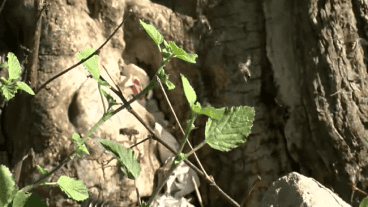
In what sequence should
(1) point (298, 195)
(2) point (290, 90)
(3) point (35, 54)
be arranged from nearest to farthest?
(1) point (298, 195) < (3) point (35, 54) < (2) point (290, 90)

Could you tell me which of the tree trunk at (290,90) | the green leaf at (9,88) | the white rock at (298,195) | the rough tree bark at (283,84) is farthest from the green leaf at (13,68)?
the tree trunk at (290,90)

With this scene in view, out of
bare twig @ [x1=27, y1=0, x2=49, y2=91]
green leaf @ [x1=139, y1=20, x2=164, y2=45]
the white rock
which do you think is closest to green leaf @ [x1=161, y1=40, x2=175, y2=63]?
green leaf @ [x1=139, y1=20, x2=164, y2=45]

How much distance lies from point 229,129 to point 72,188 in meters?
0.33

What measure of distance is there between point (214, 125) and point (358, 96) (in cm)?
111

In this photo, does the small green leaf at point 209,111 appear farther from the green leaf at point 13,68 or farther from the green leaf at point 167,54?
the green leaf at point 13,68

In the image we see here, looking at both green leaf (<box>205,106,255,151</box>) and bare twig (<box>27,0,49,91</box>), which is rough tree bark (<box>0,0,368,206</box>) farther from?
green leaf (<box>205,106,255,151</box>)

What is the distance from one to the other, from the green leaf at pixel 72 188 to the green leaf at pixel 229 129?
283mm

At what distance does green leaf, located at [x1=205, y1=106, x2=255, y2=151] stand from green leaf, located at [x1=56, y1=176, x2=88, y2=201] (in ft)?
0.93

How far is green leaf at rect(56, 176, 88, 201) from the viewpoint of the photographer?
0.71 metres

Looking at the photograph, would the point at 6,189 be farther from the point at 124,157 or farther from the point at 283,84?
the point at 283,84

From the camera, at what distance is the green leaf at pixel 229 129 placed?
604 mm

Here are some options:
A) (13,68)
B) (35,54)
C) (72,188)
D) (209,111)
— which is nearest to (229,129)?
(209,111)

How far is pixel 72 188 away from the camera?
0.72 meters

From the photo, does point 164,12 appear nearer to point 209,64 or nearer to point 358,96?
point 209,64
